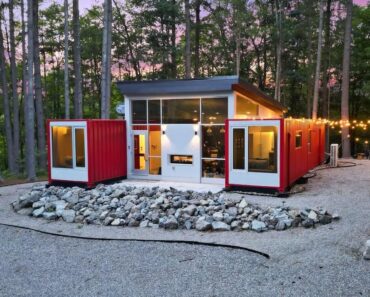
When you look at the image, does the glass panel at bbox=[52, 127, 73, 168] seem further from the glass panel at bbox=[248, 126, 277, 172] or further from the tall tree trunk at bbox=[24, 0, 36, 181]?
the glass panel at bbox=[248, 126, 277, 172]

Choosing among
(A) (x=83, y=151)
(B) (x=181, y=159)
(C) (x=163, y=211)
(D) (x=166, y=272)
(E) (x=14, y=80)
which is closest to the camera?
(D) (x=166, y=272)

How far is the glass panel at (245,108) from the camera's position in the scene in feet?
35.4

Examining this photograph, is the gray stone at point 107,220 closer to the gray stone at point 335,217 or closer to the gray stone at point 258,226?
the gray stone at point 258,226

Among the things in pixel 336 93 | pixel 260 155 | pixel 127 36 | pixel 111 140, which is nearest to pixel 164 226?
pixel 260 155

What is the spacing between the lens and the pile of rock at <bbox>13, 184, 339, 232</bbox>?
6.51 meters

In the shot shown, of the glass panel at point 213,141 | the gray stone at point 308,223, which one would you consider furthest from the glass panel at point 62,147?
the gray stone at point 308,223

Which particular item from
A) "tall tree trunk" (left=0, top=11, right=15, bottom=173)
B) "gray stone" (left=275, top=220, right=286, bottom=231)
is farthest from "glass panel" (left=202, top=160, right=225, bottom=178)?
"tall tree trunk" (left=0, top=11, right=15, bottom=173)

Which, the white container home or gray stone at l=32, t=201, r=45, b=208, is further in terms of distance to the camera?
the white container home

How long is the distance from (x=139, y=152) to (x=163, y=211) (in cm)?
476

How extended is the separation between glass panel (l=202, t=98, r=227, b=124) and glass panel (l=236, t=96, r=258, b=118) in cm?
49

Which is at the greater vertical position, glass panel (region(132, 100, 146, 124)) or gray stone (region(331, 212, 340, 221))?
glass panel (region(132, 100, 146, 124))

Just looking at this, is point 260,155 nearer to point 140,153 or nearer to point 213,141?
point 213,141

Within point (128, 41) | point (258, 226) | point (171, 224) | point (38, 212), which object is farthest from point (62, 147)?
point (128, 41)

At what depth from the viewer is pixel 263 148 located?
9.08 metres
